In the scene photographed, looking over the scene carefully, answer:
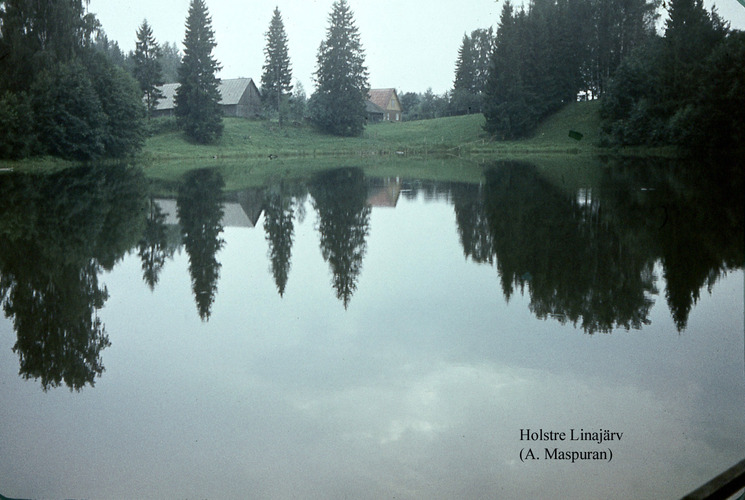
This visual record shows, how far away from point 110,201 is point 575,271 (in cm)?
1123

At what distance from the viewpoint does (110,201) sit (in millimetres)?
14859

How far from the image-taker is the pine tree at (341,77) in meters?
46.3

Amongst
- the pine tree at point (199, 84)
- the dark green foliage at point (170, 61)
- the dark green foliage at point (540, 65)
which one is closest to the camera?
the dark green foliage at point (540, 65)

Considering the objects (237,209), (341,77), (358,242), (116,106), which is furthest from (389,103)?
(358,242)

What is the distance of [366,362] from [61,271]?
14.5 ft

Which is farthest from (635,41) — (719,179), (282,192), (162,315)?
(162,315)

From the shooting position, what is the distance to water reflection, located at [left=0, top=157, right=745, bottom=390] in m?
5.70

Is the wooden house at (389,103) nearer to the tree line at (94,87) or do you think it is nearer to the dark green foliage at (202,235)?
the tree line at (94,87)

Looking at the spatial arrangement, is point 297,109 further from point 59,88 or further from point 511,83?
point 59,88

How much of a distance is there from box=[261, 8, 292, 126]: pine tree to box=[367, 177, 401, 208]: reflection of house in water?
33.2m

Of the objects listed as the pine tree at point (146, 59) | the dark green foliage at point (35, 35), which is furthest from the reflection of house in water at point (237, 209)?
the pine tree at point (146, 59)

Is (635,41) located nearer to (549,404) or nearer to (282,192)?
(282,192)

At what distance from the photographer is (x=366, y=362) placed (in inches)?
183

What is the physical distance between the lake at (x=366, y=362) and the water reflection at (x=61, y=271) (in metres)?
0.04
